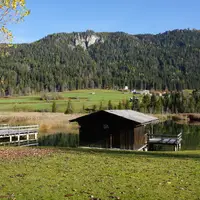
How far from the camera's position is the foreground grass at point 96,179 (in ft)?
34.9

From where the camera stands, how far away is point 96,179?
12844 mm

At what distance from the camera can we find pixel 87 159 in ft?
60.2

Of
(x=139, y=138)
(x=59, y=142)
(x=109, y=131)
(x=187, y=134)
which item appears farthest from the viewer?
(x=187, y=134)

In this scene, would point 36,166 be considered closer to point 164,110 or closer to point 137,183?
point 137,183

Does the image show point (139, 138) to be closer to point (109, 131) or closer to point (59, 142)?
point (109, 131)

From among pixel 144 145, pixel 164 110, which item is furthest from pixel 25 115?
pixel 164 110

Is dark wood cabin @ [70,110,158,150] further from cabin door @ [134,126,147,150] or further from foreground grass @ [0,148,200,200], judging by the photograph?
foreground grass @ [0,148,200,200]

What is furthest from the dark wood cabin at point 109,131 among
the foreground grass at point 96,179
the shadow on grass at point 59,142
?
the foreground grass at point 96,179

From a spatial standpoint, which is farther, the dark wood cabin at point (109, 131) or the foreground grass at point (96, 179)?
the dark wood cabin at point (109, 131)

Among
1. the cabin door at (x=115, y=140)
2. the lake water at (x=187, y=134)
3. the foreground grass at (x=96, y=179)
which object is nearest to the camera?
the foreground grass at (x=96, y=179)

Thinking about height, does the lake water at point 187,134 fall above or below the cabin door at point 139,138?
below

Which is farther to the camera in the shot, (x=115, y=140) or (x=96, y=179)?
(x=115, y=140)

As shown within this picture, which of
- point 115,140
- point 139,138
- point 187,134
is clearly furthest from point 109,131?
point 187,134

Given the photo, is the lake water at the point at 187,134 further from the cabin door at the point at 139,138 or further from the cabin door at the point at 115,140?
the cabin door at the point at 115,140
